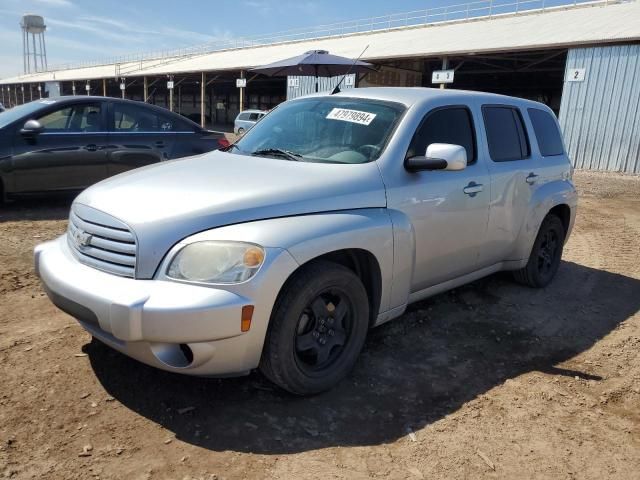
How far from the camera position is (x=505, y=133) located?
441 cm

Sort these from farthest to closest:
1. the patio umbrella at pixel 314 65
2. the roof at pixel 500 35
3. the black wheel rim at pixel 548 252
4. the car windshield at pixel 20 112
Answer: the roof at pixel 500 35, the patio umbrella at pixel 314 65, the car windshield at pixel 20 112, the black wheel rim at pixel 548 252

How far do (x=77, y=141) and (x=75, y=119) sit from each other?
33 cm

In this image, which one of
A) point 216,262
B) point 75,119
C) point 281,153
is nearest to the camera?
point 216,262

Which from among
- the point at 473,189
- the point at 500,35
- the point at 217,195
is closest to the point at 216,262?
the point at 217,195

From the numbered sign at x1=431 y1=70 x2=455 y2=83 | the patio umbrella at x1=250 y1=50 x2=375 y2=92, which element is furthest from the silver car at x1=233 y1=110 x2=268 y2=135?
the patio umbrella at x1=250 y1=50 x2=375 y2=92

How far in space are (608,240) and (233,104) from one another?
43768 millimetres

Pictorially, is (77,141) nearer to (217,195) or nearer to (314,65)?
(217,195)

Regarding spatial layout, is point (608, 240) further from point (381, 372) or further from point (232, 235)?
point (232, 235)

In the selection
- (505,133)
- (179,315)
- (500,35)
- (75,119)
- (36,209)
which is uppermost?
(500,35)

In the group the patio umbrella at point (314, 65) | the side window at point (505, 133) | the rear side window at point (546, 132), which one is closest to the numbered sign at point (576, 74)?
the patio umbrella at point (314, 65)

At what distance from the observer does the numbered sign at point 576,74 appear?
15715 millimetres

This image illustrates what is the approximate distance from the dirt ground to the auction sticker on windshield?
5.05ft

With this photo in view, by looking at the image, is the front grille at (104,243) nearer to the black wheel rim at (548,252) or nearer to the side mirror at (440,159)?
the side mirror at (440,159)

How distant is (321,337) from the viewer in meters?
3.00
